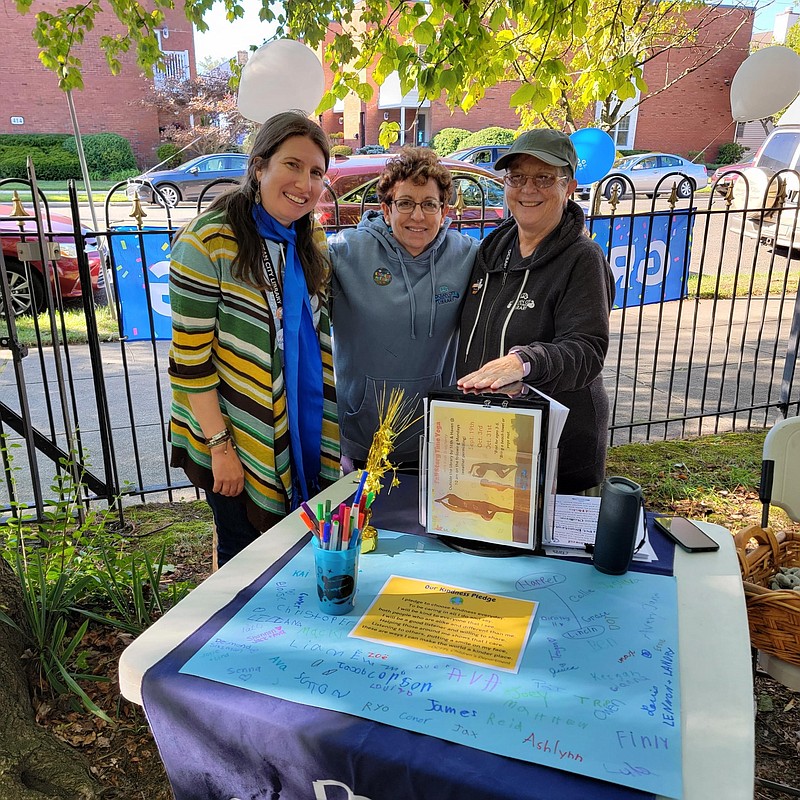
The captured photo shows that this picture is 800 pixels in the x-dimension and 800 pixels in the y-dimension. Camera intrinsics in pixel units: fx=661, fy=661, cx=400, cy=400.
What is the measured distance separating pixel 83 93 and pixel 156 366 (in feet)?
79.9

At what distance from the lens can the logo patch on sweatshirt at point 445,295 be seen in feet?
7.12

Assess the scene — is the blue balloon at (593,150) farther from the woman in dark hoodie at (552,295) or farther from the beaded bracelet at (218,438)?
the beaded bracelet at (218,438)

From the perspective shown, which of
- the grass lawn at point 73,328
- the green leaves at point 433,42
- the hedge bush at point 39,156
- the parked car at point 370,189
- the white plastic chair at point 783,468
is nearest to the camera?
the white plastic chair at point 783,468

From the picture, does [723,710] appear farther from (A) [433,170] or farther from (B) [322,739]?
(A) [433,170]

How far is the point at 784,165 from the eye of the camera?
896 centimetres

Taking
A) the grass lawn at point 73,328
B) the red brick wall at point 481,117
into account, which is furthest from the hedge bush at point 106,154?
the grass lawn at point 73,328

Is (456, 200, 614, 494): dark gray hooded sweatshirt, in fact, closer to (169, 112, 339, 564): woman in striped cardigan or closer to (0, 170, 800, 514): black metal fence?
(169, 112, 339, 564): woman in striped cardigan

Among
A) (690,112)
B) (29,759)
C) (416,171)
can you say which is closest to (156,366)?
(416,171)

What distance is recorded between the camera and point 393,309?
2156 mm

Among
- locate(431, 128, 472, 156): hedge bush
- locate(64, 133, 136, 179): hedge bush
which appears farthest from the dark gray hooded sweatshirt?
locate(64, 133, 136, 179): hedge bush

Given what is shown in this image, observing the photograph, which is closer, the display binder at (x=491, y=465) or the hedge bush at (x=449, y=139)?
the display binder at (x=491, y=465)

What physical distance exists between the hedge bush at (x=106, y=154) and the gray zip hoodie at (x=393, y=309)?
24.3 m

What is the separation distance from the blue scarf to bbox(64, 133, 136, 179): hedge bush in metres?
24.4

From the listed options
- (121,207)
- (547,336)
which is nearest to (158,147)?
(121,207)
